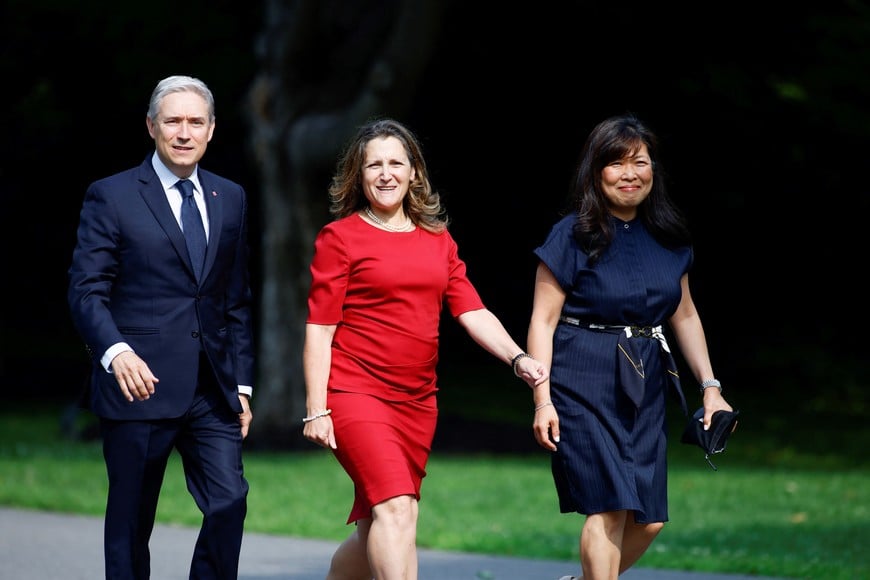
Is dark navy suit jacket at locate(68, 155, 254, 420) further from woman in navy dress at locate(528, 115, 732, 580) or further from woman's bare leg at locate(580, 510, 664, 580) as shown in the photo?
woman's bare leg at locate(580, 510, 664, 580)

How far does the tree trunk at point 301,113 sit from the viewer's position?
16141 mm

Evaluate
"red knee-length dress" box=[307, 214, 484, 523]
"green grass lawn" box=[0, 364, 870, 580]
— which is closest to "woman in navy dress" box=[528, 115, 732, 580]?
"red knee-length dress" box=[307, 214, 484, 523]

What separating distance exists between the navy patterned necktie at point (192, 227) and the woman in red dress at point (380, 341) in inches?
17.0

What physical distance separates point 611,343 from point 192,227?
1.64 metres

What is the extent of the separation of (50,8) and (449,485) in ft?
38.9

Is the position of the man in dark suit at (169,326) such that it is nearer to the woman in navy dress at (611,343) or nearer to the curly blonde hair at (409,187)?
the curly blonde hair at (409,187)

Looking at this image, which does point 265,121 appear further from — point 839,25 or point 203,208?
point 203,208

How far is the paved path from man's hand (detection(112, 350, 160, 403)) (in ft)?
9.50

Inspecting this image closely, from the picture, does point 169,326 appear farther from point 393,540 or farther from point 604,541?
point 604,541

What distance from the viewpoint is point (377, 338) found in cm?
551

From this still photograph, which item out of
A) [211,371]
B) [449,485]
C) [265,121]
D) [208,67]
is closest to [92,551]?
[211,371]

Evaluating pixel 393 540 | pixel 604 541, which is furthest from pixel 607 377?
pixel 393 540

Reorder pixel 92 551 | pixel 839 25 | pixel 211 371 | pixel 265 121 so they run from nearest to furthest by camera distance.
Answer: pixel 211 371 → pixel 92 551 → pixel 839 25 → pixel 265 121

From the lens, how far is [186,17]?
868 inches
